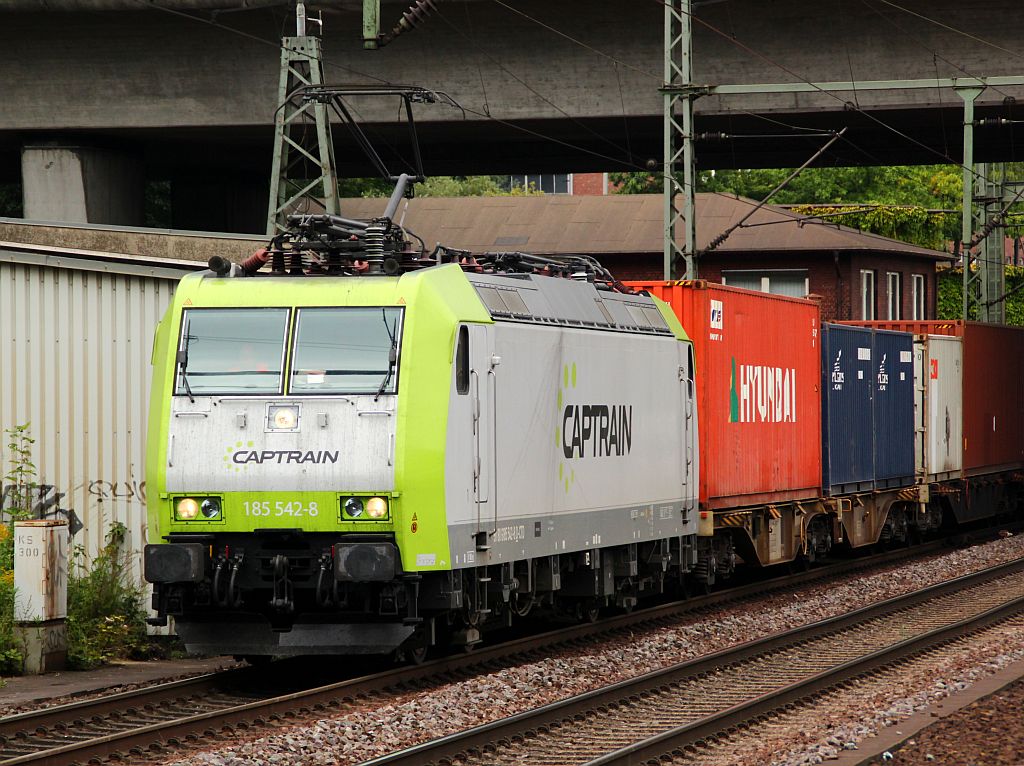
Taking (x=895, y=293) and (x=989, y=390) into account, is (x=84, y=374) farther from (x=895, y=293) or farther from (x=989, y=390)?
(x=895, y=293)

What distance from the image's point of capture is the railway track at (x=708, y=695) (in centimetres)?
1055

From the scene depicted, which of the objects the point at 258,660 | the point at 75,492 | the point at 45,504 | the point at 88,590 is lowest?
the point at 258,660

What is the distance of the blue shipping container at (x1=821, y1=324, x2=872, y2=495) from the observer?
23.5 m

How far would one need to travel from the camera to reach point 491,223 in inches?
1982

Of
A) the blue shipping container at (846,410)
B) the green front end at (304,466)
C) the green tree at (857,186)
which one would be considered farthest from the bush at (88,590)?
the green tree at (857,186)

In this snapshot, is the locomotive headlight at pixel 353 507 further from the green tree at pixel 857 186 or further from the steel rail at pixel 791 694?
the green tree at pixel 857 186

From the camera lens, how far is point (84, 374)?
52.0ft

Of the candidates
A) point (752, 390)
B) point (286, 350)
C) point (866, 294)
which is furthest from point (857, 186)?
point (286, 350)

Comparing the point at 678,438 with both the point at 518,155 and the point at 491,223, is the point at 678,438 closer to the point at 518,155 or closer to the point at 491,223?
the point at 518,155

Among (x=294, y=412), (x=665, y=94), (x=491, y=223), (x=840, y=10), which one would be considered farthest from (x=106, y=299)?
(x=491, y=223)

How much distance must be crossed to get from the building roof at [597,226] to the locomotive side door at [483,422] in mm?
33711

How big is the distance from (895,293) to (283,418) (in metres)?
41.3

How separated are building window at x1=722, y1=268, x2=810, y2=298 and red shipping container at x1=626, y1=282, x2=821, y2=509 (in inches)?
999

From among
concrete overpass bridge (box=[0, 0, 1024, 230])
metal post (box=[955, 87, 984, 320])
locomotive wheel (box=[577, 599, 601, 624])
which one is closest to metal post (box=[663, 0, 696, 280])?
concrete overpass bridge (box=[0, 0, 1024, 230])
